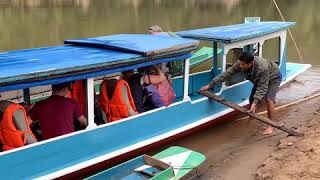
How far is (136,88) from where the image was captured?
6.47 m

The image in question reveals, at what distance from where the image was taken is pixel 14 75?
4.43 m

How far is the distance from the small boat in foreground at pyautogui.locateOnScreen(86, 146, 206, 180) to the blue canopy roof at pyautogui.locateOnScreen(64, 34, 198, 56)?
Result: 4.47 feet

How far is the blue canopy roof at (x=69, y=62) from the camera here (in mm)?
4578

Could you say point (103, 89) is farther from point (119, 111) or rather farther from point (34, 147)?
point (34, 147)

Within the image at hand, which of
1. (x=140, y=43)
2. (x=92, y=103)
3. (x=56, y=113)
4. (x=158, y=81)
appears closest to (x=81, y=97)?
(x=92, y=103)

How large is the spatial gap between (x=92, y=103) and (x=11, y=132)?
1049 millimetres

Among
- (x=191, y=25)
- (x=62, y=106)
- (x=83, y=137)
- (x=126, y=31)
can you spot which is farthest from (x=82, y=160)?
(x=191, y=25)

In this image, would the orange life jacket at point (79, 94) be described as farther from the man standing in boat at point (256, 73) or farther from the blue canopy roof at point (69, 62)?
the man standing in boat at point (256, 73)

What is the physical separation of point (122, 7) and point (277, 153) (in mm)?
25433

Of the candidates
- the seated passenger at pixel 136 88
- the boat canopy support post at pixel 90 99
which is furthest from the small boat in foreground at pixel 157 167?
the seated passenger at pixel 136 88

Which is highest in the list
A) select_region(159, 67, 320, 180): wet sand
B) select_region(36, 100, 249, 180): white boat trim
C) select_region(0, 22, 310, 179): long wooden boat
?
select_region(0, 22, 310, 179): long wooden boat

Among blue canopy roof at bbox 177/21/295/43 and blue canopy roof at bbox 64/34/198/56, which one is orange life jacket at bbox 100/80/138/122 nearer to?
blue canopy roof at bbox 64/34/198/56

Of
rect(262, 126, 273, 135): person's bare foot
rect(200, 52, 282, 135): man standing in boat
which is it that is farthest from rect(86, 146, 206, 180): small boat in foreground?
rect(262, 126, 273, 135): person's bare foot

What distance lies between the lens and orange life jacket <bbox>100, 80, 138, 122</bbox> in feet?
19.6
